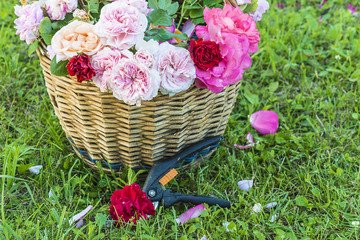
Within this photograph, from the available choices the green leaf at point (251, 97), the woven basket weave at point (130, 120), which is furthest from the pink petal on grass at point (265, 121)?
the woven basket weave at point (130, 120)

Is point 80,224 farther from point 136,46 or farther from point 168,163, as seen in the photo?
point 136,46

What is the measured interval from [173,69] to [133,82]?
13cm

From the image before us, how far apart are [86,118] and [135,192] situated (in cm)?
30

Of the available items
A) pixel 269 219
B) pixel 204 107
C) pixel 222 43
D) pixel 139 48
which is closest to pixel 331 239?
pixel 269 219

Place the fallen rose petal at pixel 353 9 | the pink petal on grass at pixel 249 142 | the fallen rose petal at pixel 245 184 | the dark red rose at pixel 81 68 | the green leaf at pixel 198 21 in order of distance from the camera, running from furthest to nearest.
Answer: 1. the fallen rose petal at pixel 353 9
2. the pink petal on grass at pixel 249 142
3. the fallen rose petal at pixel 245 184
4. the green leaf at pixel 198 21
5. the dark red rose at pixel 81 68

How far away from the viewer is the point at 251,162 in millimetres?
1692

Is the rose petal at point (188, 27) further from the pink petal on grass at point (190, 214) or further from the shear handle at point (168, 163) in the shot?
the pink petal on grass at point (190, 214)

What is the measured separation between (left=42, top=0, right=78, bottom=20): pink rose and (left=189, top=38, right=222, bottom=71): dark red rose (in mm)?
425

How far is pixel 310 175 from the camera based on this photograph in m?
1.65

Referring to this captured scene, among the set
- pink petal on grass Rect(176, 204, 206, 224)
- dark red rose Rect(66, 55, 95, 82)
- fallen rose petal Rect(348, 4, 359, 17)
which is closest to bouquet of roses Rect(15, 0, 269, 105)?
dark red rose Rect(66, 55, 95, 82)

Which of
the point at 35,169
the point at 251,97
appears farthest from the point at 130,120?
the point at 251,97

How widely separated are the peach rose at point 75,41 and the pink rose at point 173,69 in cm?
19

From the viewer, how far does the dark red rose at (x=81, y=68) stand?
1188 mm

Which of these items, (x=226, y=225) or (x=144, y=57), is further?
(x=226, y=225)
